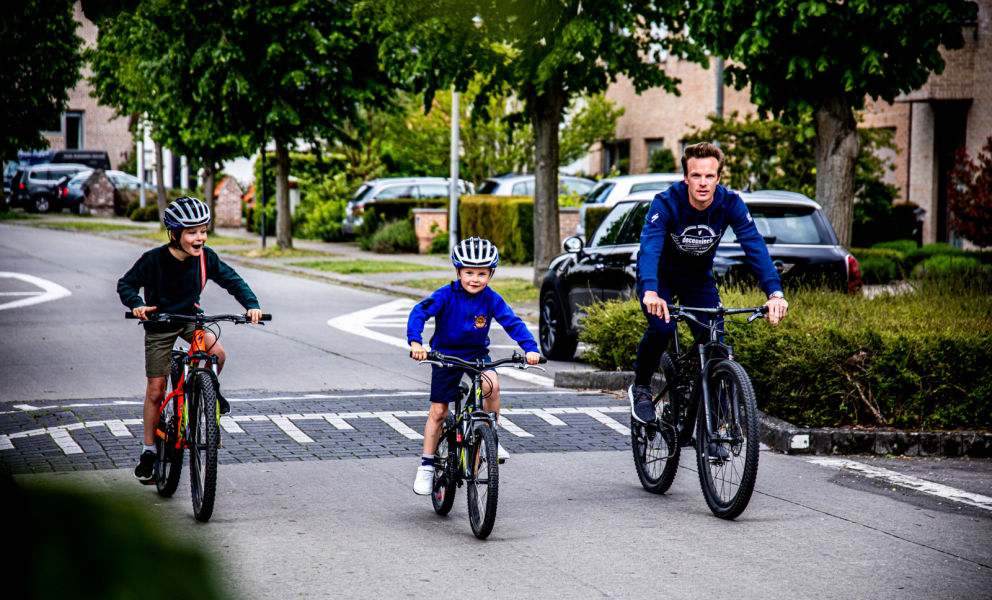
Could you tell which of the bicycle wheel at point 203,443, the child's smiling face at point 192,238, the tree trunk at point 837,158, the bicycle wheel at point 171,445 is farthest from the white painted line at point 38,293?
the bicycle wheel at point 203,443

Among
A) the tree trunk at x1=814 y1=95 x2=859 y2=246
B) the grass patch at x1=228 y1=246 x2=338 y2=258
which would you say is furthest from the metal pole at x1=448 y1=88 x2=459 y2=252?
the tree trunk at x1=814 y1=95 x2=859 y2=246

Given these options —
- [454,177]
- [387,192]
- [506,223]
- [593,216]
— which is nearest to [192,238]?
[593,216]

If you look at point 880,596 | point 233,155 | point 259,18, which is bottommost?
point 880,596

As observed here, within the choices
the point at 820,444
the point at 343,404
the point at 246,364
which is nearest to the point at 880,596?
the point at 820,444

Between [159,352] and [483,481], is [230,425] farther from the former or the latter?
[483,481]

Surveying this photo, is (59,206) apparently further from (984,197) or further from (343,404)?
(343,404)

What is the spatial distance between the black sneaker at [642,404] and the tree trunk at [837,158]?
28.1 ft

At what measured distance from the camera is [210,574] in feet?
2.42

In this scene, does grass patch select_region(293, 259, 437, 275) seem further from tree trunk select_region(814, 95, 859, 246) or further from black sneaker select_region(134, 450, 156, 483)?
black sneaker select_region(134, 450, 156, 483)

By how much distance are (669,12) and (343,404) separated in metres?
8.94

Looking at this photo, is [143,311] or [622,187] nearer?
[143,311]

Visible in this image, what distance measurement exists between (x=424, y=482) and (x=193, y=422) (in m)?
1.13

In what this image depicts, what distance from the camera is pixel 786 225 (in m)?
10.9

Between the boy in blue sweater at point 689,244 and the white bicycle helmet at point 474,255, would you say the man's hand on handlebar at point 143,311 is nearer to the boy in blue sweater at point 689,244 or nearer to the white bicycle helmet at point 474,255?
the white bicycle helmet at point 474,255
